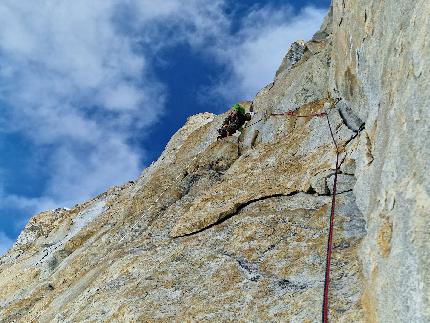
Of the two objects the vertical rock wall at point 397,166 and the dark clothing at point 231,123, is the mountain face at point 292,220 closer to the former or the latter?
the vertical rock wall at point 397,166

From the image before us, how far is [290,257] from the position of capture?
15.0m

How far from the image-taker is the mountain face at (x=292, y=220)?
1041cm

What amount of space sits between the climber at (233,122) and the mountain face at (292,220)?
5.33 feet

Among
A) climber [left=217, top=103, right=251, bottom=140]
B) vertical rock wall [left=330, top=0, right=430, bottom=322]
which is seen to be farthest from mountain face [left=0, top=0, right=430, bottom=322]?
climber [left=217, top=103, right=251, bottom=140]

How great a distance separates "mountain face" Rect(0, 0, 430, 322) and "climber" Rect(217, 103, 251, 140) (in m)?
1.62

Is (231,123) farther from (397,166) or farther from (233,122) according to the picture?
(397,166)

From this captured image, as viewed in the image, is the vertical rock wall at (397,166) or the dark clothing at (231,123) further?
the dark clothing at (231,123)

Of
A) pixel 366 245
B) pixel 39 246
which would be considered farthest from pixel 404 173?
pixel 39 246

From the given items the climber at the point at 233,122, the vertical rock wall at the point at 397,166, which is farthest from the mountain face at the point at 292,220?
the climber at the point at 233,122

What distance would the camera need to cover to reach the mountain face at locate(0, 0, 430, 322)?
34.2 feet

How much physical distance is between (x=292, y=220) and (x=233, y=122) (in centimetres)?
1594

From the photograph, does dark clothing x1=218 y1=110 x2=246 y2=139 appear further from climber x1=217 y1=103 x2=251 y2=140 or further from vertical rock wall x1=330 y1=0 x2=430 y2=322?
vertical rock wall x1=330 y1=0 x2=430 y2=322

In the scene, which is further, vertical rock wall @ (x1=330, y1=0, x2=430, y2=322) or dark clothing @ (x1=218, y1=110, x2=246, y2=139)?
dark clothing @ (x1=218, y1=110, x2=246, y2=139)

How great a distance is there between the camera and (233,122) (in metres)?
31.9
